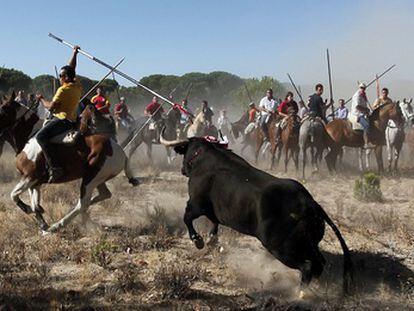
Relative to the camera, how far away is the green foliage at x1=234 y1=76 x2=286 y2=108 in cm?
6941

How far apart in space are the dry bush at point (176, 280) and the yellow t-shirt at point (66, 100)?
3.51 metres

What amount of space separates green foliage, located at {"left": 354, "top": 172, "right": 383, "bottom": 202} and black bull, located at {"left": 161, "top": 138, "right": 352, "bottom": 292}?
5.90m

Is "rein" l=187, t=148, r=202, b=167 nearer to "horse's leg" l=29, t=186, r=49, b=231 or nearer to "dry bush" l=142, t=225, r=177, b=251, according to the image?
"dry bush" l=142, t=225, r=177, b=251

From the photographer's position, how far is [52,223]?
9.30m

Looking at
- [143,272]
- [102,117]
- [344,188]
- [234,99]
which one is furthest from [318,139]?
[234,99]

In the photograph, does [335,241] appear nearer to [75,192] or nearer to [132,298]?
Result: [132,298]

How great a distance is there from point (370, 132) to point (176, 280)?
12.0m

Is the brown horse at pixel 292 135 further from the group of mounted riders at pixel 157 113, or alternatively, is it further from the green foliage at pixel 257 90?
the green foliage at pixel 257 90

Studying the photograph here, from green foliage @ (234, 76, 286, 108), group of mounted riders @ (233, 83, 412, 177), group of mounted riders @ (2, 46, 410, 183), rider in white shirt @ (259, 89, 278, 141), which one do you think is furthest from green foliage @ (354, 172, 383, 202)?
green foliage @ (234, 76, 286, 108)

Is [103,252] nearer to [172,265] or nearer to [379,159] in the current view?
[172,265]

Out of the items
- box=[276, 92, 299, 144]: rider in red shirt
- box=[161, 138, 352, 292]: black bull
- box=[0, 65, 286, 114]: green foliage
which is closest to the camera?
box=[161, 138, 352, 292]: black bull

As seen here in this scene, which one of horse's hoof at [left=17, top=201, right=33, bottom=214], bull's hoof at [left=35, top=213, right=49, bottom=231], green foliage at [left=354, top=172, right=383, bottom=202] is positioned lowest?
green foliage at [left=354, top=172, right=383, bottom=202]

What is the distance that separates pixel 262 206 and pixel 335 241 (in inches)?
105

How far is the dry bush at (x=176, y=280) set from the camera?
5.80 m
